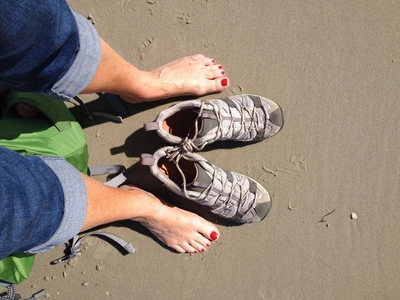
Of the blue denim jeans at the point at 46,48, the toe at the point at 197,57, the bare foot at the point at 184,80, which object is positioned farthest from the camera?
the toe at the point at 197,57

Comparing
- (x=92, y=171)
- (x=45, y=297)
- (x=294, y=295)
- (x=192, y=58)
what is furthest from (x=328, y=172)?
(x=45, y=297)

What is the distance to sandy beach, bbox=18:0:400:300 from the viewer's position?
1439 millimetres

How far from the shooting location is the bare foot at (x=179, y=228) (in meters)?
1.42

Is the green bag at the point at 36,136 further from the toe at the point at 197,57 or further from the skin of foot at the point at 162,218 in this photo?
the toe at the point at 197,57

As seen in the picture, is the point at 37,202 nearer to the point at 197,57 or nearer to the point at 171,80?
the point at 171,80

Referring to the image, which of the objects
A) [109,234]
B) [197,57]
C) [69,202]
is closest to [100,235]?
[109,234]

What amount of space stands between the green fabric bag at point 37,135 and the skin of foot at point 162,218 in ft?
0.74

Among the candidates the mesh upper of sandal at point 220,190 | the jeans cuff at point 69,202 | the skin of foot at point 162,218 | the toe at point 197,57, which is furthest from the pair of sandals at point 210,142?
the jeans cuff at point 69,202

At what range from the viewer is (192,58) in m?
1.50

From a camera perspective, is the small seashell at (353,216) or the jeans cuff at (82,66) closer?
the jeans cuff at (82,66)

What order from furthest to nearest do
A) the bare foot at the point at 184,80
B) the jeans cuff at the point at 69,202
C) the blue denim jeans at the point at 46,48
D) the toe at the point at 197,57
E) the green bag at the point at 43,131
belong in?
1. the toe at the point at 197,57
2. the bare foot at the point at 184,80
3. the green bag at the point at 43,131
4. the jeans cuff at the point at 69,202
5. the blue denim jeans at the point at 46,48

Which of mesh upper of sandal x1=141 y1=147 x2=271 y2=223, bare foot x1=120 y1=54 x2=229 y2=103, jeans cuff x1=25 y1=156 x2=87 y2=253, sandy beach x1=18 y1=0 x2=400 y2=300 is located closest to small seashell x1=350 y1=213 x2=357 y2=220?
sandy beach x1=18 y1=0 x2=400 y2=300

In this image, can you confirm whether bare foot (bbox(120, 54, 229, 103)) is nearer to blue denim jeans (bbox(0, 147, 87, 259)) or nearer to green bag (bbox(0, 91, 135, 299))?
green bag (bbox(0, 91, 135, 299))

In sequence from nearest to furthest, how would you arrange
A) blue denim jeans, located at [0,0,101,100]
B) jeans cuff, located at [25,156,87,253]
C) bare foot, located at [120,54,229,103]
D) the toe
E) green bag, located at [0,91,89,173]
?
blue denim jeans, located at [0,0,101,100] → jeans cuff, located at [25,156,87,253] → green bag, located at [0,91,89,173] → bare foot, located at [120,54,229,103] → the toe
